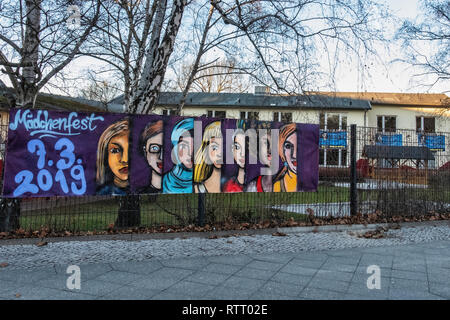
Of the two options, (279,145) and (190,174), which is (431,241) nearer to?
(279,145)

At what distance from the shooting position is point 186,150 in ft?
21.4

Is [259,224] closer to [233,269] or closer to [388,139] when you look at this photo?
[233,269]

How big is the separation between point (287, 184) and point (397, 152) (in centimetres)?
290

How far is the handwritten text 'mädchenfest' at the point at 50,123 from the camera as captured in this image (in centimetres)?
583

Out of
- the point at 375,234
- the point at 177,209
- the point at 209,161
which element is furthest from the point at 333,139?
the point at 177,209

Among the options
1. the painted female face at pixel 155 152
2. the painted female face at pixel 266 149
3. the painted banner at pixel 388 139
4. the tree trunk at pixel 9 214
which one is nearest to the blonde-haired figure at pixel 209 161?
the painted female face at pixel 155 152

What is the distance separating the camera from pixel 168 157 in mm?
6434

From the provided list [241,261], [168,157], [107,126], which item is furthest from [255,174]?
[107,126]

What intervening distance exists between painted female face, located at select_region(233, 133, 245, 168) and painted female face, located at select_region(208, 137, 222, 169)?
12.4 inches

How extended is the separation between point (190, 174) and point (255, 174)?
1339 mm

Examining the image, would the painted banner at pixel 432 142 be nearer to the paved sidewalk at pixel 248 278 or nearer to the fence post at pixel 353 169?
the fence post at pixel 353 169

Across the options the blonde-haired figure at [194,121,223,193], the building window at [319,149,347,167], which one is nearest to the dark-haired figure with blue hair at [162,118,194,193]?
the blonde-haired figure at [194,121,223,193]

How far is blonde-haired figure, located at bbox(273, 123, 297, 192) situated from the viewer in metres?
7.14
